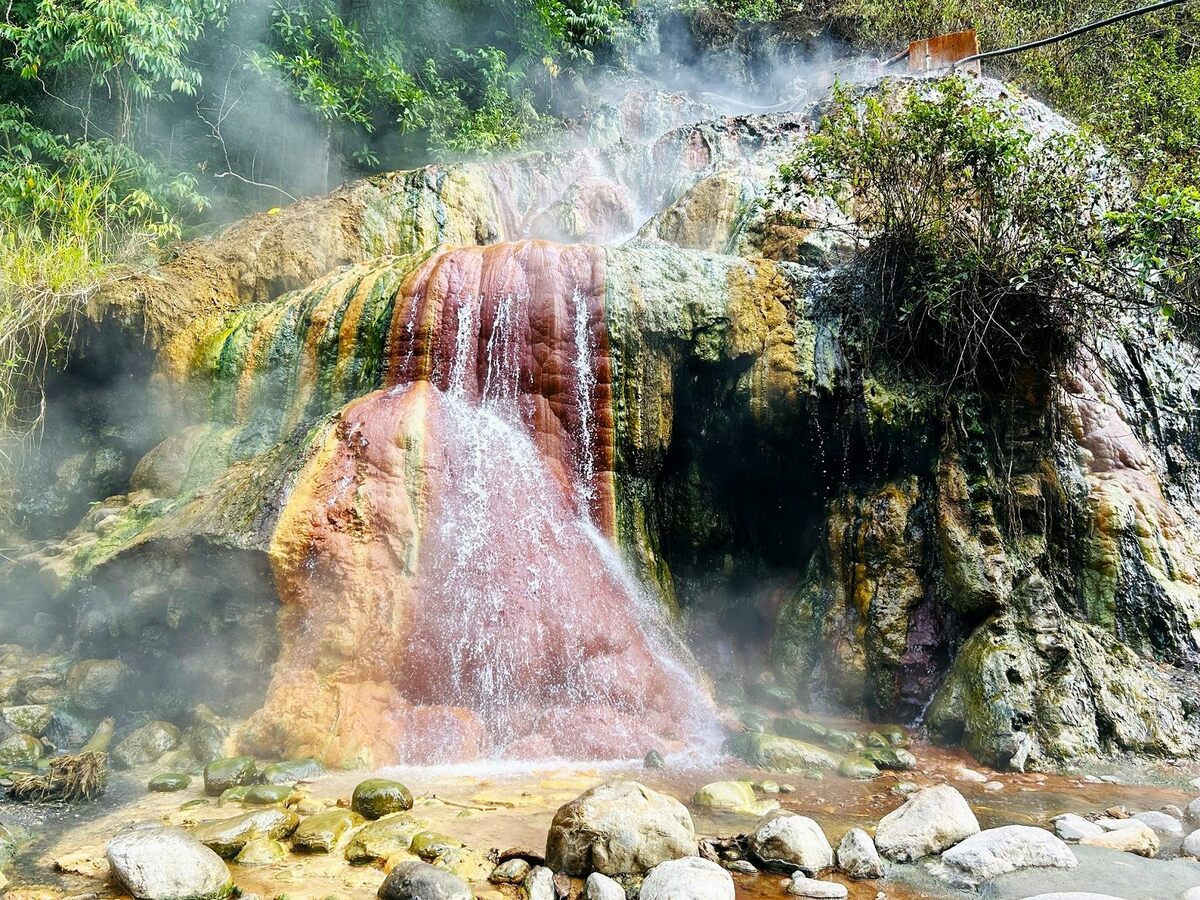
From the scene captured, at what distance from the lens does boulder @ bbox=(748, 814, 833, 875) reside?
3.94 m

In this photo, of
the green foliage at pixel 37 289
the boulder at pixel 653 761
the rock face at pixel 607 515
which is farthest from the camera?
the green foliage at pixel 37 289

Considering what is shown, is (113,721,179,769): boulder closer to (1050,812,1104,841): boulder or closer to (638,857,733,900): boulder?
(638,857,733,900): boulder

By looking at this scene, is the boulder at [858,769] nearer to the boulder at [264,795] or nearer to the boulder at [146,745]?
the boulder at [264,795]

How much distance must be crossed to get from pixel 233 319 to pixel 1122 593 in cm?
893

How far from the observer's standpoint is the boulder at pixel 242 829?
161 inches

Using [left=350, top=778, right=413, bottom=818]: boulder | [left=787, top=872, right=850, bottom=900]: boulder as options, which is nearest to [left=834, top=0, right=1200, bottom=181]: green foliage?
[left=787, top=872, right=850, bottom=900]: boulder

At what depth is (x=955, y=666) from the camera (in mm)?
6609

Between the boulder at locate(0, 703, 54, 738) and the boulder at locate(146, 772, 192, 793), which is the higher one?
the boulder at locate(0, 703, 54, 738)

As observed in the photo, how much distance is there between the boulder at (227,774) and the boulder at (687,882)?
2810 millimetres

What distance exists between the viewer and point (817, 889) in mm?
3693

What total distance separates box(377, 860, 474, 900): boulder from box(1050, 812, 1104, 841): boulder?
3197 millimetres

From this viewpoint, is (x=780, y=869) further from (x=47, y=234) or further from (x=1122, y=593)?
(x=47, y=234)

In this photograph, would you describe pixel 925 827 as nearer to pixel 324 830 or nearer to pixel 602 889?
pixel 602 889

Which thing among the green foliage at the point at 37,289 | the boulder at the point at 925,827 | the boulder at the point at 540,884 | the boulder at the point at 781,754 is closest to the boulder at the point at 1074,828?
the boulder at the point at 925,827
